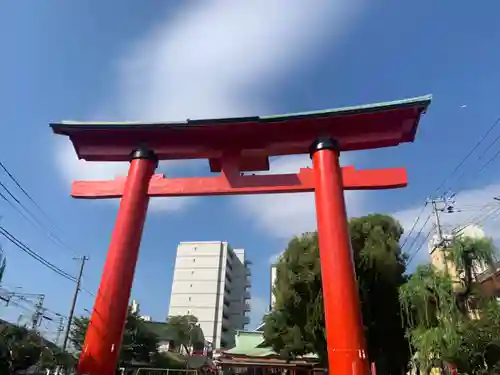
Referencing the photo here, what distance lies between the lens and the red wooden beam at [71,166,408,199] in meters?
8.96

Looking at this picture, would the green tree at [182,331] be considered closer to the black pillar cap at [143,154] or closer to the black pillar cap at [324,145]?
the black pillar cap at [143,154]

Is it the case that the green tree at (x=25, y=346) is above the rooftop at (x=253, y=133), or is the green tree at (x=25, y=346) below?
below

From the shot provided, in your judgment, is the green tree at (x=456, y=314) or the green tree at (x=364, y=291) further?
the green tree at (x=364, y=291)

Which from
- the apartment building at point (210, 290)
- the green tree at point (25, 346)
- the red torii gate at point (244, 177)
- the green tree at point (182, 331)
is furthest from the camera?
the apartment building at point (210, 290)

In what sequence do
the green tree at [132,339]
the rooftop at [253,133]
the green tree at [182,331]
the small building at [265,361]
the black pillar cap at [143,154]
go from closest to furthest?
the rooftop at [253,133], the black pillar cap at [143,154], the small building at [265,361], the green tree at [132,339], the green tree at [182,331]

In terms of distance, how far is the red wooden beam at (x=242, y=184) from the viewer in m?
8.96

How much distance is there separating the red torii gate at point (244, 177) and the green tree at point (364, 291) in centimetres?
809

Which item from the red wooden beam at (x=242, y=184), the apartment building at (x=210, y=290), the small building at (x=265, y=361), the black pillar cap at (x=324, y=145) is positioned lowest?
the small building at (x=265, y=361)

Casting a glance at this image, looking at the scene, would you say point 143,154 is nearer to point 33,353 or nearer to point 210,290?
point 33,353

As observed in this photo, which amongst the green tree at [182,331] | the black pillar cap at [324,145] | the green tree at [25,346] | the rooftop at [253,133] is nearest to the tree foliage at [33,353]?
the green tree at [25,346]

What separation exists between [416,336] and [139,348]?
81.5 ft

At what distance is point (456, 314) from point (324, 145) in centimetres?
598

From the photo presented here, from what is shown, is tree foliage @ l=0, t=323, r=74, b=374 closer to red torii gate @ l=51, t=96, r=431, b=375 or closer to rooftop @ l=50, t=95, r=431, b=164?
red torii gate @ l=51, t=96, r=431, b=375

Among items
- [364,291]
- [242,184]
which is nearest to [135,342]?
[364,291]
